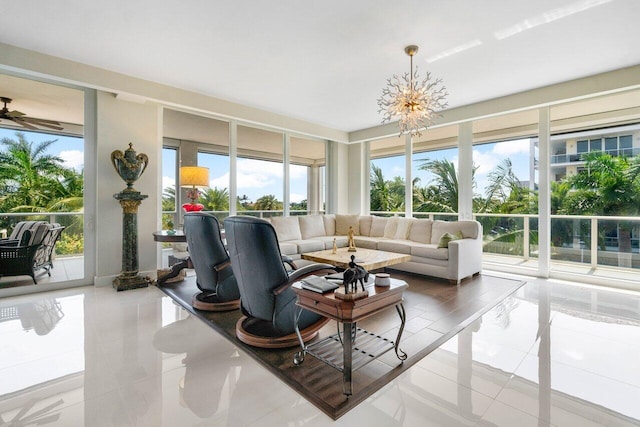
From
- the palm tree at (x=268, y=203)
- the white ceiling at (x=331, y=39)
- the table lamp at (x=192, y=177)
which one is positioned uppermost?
the white ceiling at (x=331, y=39)

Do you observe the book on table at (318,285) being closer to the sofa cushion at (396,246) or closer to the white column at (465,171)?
the sofa cushion at (396,246)

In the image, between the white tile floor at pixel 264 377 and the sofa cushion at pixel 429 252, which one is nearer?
the white tile floor at pixel 264 377

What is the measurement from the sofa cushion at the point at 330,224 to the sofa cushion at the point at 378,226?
82 cm

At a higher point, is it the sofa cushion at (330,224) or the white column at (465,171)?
the white column at (465,171)

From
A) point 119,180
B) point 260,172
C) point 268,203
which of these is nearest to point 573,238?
point 268,203

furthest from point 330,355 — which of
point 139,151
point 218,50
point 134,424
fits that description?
point 139,151

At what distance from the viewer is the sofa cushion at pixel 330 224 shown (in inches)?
254

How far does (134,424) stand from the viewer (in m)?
1.59

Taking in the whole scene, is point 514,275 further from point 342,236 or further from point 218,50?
point 218,50

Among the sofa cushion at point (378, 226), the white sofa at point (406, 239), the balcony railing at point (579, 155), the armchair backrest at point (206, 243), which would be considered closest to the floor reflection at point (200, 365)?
the armchair backrest at point (206, 243)

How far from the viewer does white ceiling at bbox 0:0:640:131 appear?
2736 mm

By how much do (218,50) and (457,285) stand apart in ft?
14.2

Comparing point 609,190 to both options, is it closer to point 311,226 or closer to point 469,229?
point 469,229

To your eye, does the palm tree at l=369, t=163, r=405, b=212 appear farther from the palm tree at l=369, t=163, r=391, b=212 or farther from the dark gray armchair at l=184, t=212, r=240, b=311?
the dark gray armchair at l=184, t=212, r=240, b=311
